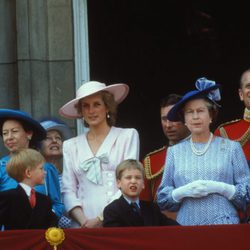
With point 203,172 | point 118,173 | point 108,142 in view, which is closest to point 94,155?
point 108,142

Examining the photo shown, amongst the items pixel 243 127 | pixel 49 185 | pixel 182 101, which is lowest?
pixel 49 185

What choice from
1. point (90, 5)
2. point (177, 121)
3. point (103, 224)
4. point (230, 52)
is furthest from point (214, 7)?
point (103, 224)

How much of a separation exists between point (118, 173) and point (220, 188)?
71cm

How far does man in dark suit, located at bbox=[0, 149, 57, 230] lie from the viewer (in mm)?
7781

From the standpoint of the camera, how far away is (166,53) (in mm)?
13359

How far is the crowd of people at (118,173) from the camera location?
26.1 feet

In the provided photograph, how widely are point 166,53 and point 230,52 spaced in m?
0.72

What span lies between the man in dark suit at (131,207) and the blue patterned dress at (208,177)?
22 cm

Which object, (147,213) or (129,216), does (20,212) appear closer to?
(129,216)

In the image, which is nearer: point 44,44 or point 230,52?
point 44,44

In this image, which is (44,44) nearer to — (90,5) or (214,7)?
(90,5)

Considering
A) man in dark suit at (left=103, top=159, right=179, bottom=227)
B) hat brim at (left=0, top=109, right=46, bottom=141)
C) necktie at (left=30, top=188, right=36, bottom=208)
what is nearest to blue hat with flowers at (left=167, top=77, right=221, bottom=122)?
man in dark suit at (left=103, top=159, right=179, bottom=227)

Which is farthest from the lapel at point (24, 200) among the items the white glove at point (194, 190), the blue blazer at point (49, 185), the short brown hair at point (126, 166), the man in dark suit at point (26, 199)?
the white glove at point (194, 190)

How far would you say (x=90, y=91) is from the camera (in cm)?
871
